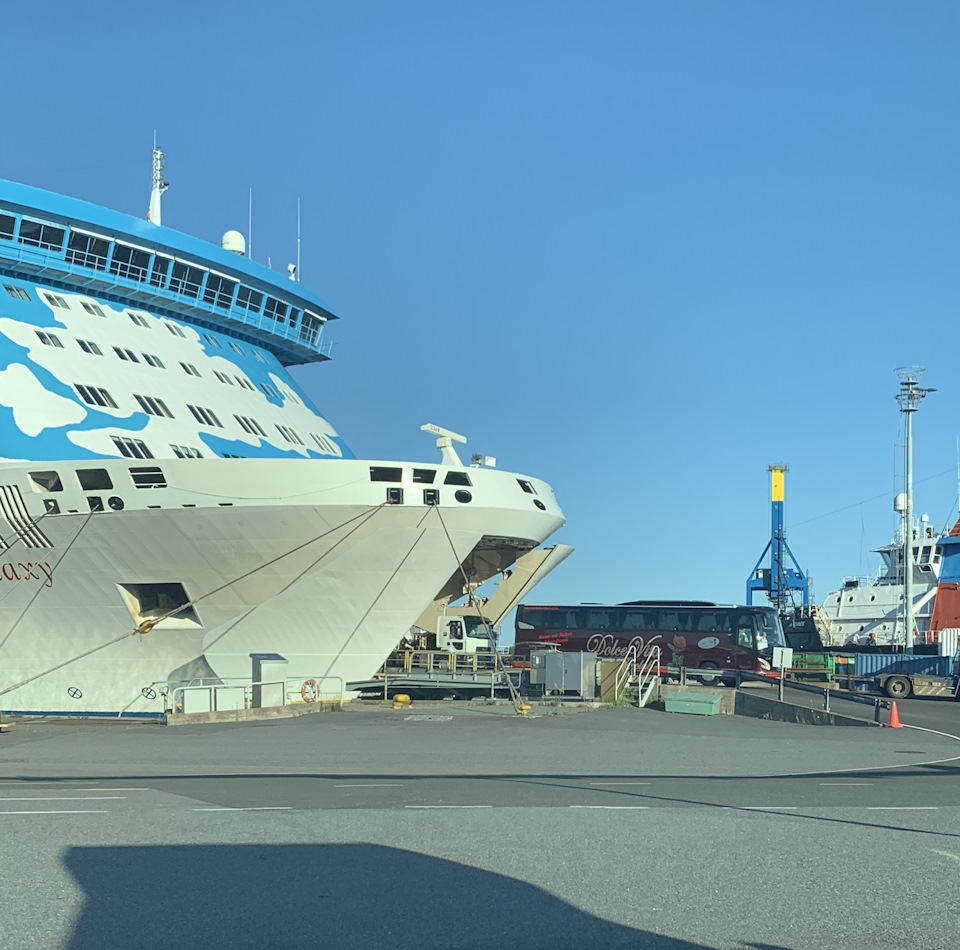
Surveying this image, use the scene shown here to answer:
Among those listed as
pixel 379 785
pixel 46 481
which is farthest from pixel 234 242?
pixel 379 785

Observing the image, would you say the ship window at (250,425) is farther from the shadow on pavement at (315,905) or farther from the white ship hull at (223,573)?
the shadow on pavement at (315,905)

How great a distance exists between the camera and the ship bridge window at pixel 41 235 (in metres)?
25.9

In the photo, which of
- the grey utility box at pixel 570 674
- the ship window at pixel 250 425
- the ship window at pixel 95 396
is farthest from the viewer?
the grey utility box at pixel 570 674

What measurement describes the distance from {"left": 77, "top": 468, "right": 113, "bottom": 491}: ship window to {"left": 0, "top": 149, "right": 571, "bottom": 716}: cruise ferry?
0.12ft

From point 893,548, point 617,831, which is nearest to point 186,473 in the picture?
point 617,831

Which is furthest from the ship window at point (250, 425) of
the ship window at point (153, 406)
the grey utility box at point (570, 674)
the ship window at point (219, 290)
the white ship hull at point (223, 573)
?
the grey utility box at point (570, 674)

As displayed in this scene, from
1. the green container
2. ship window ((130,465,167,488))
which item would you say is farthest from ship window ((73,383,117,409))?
the green container

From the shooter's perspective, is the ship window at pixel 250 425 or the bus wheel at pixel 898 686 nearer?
the ship window at pixel 250 425

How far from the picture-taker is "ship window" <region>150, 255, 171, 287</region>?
91.6 feet

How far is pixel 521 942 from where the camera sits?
5918 millimetres

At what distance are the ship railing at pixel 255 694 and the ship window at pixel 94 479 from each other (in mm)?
3943

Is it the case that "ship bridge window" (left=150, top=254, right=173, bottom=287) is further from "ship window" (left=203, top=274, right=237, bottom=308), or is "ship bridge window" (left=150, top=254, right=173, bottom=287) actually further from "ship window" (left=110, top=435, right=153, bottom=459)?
"ship window" (left=110, top=435, right=153, bottom=459)

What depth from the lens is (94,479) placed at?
21.8 m

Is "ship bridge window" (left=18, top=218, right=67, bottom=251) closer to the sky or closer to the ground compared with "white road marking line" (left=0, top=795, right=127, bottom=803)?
closer to the sky
